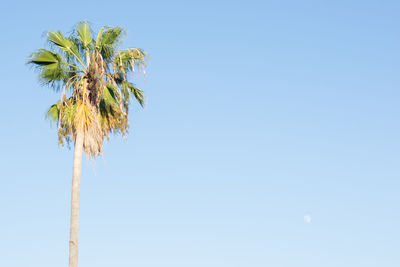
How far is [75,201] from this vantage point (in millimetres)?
20109

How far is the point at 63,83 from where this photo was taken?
22531 millimetres

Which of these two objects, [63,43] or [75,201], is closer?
[75,201]

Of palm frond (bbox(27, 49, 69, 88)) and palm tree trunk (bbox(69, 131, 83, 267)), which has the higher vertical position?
palm frond (bbox(27, 49, 69, 88))

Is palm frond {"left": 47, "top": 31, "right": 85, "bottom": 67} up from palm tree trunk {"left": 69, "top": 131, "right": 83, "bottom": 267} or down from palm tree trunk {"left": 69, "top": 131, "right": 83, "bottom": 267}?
up

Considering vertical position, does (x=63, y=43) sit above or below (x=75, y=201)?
above

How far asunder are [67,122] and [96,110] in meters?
1.14

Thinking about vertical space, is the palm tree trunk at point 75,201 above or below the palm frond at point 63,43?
below

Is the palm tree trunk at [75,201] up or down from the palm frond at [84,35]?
down

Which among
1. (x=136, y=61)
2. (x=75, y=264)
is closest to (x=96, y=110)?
(x=136, y=61)

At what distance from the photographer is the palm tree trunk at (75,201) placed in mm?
19344

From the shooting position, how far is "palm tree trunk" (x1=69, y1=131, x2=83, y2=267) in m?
19.3

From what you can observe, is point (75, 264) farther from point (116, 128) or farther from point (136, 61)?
point (136, 61)

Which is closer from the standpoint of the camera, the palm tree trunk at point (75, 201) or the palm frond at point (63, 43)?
the palm tree trunk at point (75, 201)

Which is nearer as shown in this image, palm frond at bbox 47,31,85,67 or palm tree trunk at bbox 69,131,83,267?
palm tree trunk at bbox 69,131,83,267
